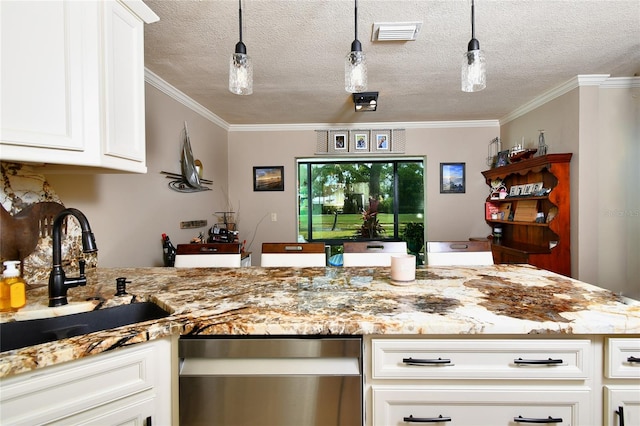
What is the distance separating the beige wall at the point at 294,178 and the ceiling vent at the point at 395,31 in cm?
224

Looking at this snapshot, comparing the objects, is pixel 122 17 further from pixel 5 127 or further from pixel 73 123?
pixel 5 127

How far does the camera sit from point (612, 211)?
273cm

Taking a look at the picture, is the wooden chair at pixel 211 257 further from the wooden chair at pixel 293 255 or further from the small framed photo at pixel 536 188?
the small framed photo at pixel 536 188

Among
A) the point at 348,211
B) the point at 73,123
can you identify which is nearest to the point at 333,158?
the point at 348,211

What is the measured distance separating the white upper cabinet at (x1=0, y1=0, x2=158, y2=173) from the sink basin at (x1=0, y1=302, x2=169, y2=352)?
0.61m

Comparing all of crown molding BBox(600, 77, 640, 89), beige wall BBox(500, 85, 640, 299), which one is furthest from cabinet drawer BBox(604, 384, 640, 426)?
crown molding BBox(600, 77, 640, 89)

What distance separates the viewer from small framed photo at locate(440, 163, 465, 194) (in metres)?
4.02

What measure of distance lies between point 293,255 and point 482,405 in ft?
4.14

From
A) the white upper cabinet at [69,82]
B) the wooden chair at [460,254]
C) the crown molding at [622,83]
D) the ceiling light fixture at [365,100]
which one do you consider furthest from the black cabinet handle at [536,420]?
the crown molding at [622,83]

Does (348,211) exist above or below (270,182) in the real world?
below

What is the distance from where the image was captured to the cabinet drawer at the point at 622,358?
0.90m

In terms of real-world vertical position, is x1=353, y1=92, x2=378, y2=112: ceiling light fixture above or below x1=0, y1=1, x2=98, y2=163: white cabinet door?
above

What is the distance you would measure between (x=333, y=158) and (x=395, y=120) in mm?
1013

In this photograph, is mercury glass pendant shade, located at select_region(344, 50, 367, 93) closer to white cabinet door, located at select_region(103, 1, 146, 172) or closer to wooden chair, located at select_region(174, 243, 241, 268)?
white cabinet door, located at select_region(103, 1, 146, 172)
